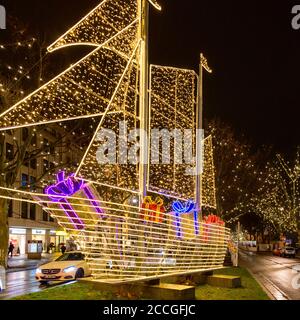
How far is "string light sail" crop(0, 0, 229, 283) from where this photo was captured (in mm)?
9258

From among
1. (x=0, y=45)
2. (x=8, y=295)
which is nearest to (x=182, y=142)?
(x=8, y=295)

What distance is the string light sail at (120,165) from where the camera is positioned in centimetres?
926

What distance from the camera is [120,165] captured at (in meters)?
11.2

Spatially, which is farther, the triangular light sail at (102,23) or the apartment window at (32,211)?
the apartment window at (32,211)

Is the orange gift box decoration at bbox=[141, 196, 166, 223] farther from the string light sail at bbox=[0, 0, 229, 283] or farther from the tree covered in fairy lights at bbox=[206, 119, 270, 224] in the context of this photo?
the tree covered in fairy lights at bbox=[206, 119, 270, 224]

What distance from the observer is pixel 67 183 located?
30.1ft

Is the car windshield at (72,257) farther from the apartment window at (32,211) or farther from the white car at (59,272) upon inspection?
the apartment window at (32,211)

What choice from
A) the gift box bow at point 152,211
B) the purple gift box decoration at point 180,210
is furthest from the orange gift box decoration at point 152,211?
the purple gift box decoration at point 180,210

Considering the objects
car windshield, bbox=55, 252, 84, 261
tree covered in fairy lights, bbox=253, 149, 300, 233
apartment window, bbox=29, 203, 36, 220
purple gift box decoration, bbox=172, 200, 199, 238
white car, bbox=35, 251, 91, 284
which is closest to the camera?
purple gift box decoration, bbox=172, 200, 199, 238

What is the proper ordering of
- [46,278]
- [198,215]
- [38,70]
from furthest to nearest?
[38,70]
[46,278]
[198,215]

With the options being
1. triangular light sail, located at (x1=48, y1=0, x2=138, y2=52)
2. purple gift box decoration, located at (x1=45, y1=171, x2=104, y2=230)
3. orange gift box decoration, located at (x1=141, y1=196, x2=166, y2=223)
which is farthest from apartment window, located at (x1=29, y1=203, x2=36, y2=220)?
purple gift box decoration, located at (x1=45, y1=171, x2=104, y2=230)

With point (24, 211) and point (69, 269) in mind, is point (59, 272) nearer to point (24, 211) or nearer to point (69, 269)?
point (69, 269)

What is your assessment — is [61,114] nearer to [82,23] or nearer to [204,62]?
[82,23]

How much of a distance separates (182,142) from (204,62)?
12.7 feet
